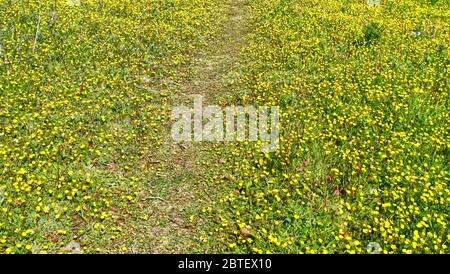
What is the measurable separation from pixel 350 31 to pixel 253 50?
4.12 metres

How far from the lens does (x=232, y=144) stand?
8.55 m

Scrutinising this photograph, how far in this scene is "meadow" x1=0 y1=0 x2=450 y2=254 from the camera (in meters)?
6.17

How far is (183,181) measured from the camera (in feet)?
24.6

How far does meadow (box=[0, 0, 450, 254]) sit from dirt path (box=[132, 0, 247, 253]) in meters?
0.06

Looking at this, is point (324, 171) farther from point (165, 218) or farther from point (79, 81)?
point (79, 81)

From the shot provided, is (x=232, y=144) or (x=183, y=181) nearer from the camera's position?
(x=183, y=181)

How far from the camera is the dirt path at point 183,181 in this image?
6.17 m

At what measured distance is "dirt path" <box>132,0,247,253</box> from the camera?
20.2ft

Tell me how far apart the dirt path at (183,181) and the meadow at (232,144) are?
6 centimetres

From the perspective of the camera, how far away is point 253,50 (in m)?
13.9

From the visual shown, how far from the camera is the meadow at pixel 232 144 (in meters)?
6.17

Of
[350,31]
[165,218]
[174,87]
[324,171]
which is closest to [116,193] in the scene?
[165,218]

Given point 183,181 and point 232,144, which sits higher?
point 232,144

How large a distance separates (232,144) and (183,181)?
64.7 inches
